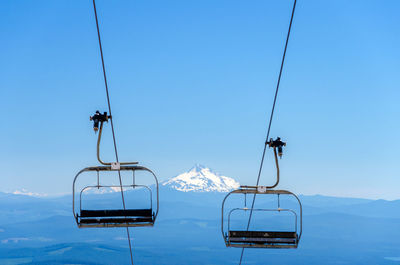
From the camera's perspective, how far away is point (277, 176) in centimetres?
1199

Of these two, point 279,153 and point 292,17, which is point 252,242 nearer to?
point 279,153

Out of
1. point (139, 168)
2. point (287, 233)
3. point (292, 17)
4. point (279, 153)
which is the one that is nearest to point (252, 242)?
point (287, 233)

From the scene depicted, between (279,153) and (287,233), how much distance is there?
1.78 metres

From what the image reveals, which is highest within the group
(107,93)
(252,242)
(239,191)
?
(107,93)

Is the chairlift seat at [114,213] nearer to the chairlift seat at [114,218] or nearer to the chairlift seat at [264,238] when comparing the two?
the chairlift seat at [114,218]

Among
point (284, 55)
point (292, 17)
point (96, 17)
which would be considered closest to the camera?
point (292, 17)

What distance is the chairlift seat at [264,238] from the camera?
12127 mm

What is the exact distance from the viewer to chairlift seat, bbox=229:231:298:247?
477 inches

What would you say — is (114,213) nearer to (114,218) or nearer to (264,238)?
(114,218)

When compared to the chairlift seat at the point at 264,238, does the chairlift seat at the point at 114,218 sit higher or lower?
higher

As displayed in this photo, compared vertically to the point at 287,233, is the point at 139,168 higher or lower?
higher

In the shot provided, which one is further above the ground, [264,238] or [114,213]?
[114,213]

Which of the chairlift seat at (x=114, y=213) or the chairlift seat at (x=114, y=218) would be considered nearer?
the chairlift seat at (x=114, y=218)

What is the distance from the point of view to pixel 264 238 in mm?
12234
